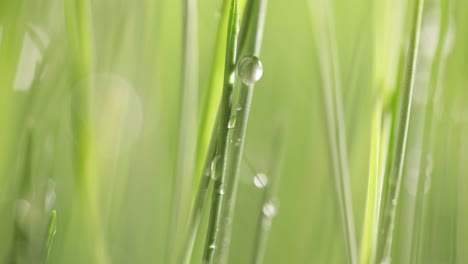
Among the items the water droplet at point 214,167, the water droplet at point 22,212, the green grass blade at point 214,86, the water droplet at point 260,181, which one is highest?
the green grass blade at point 214,86

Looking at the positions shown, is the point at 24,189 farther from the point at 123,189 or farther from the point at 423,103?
the point at 423,103

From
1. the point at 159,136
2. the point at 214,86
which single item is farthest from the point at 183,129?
the point at 159,136

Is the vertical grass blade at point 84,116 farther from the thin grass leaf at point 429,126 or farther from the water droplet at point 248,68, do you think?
the thin grass leaf at point 429,126

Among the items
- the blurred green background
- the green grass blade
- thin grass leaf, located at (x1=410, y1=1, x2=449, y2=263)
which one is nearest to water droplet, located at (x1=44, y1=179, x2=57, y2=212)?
the blurred green background

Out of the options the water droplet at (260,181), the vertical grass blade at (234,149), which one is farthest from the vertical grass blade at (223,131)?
the water droplet at (260,181)

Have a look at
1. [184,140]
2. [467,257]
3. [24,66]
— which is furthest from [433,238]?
[24,66]

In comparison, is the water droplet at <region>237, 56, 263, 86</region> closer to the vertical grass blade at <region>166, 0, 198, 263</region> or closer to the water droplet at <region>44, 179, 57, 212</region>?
the vertical grass blade at <region>166, 0, 198, 263</region>
